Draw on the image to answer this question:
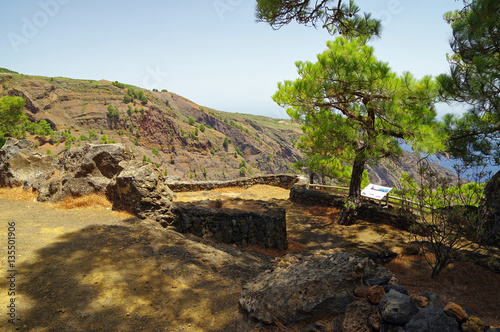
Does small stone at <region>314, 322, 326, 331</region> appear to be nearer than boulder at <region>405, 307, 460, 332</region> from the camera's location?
No

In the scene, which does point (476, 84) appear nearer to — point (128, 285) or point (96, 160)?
point (128, 285)

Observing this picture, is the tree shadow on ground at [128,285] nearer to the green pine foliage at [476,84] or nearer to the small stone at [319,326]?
the small stone at [319,326]

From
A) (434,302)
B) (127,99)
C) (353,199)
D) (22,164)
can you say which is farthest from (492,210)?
(127,99)

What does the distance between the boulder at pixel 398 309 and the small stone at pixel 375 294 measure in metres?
0.21

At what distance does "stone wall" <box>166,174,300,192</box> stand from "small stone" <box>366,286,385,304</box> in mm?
12983

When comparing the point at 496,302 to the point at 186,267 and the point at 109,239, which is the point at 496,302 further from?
the point at 109,239

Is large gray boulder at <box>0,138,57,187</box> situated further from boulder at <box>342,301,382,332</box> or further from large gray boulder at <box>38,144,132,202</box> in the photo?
boulder at <box>342,301,382,332</box>

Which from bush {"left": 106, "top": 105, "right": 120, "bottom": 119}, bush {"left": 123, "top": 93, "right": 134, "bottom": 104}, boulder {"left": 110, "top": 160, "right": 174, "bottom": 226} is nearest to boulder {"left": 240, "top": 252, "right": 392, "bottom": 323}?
boulder {"left": 110, "top": 160, "right": 174, "bottom": 226}

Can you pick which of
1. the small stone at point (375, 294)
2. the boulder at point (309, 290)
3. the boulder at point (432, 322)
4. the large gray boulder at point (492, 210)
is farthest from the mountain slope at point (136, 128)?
the boulder at point (432, 322)

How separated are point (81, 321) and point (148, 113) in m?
106

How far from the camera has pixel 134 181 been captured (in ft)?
24.1

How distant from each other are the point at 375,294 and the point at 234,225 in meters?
5.66

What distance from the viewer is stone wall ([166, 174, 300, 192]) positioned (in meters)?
15.2

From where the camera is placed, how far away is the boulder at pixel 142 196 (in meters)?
7.36
